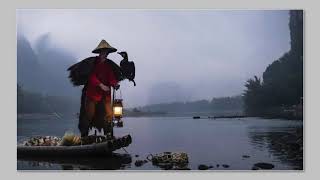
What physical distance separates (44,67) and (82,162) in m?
0.79

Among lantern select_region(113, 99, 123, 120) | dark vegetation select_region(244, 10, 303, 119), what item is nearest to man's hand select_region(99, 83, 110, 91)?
lantern select_region(113, 99, 123, 120)

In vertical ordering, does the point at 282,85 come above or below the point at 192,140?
above

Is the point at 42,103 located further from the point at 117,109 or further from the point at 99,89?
the point at 117,109

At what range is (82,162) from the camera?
3547mm

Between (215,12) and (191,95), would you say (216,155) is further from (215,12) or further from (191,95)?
(215,12)

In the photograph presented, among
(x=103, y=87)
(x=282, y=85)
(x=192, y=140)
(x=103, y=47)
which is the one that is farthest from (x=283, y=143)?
(x=103, y=47)

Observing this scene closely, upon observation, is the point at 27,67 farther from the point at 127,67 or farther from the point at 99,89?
the point at 127,67

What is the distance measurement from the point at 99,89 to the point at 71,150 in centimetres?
52

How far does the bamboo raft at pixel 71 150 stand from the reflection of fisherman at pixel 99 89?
0.42ft

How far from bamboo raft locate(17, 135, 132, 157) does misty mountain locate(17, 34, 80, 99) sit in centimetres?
40

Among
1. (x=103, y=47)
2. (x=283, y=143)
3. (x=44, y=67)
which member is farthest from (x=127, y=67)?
(x=283, y=143)

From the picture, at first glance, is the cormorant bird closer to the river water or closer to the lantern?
the lantern

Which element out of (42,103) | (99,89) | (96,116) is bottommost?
(96,116)

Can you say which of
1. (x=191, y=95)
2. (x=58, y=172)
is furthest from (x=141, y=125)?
(x=58, y=172)
